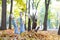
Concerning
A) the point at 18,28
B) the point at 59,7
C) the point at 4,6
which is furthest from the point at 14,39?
the point at 59,7

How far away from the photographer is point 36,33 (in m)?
2.89

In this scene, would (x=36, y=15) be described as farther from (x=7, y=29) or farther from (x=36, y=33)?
(x=7, y=29)

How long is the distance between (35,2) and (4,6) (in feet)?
1.93

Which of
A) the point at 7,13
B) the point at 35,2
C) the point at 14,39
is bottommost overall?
the point at 14,39

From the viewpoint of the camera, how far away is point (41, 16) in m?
3.07

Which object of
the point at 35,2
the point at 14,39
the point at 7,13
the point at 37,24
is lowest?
the point at 14,39

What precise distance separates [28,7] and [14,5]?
0.39m

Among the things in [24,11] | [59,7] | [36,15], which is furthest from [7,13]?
[59,7]

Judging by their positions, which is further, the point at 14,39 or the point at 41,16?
the point at 41,16

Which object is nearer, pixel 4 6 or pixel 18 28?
pixel 18 28

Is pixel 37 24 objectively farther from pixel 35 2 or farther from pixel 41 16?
pixel 35 2

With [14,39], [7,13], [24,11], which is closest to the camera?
[14,39]

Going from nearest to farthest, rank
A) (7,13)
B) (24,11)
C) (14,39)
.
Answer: (14,39)
(24,11)
(7,13)

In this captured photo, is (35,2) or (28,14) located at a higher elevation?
(35,2)
